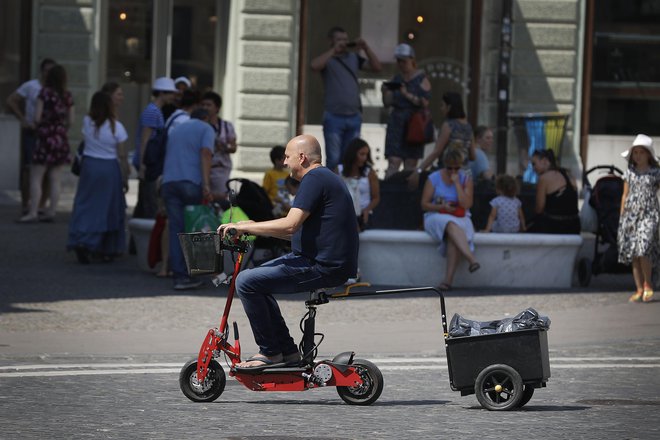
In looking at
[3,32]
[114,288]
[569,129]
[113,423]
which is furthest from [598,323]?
[3,32]

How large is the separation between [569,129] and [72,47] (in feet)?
23.8

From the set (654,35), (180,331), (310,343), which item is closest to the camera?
(310,343)

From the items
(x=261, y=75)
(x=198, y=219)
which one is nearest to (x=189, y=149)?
(x=198, y=219)

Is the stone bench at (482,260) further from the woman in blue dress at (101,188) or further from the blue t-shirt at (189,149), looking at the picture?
the woman in blue dress at (101,188)

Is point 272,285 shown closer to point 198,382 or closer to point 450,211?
point 198,382

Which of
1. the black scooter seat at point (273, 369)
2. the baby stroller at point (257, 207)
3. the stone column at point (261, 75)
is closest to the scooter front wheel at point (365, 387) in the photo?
the black scooter seat at point (273, 369)

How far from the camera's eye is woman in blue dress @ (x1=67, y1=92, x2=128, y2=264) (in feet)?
51.9

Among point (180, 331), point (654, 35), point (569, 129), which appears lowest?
point (180, 331)

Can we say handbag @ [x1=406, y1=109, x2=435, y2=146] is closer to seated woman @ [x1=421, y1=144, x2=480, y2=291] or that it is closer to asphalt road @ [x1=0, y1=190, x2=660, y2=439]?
seated woman @ [x1=421, y1=144, x2=480, y2=291]

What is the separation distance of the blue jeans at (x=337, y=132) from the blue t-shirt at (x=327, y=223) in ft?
30.8

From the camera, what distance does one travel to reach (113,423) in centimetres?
816

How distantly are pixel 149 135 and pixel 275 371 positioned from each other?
7.08m

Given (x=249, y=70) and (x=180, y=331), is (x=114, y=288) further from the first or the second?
(x=249, y=70)

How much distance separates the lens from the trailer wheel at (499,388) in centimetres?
877
